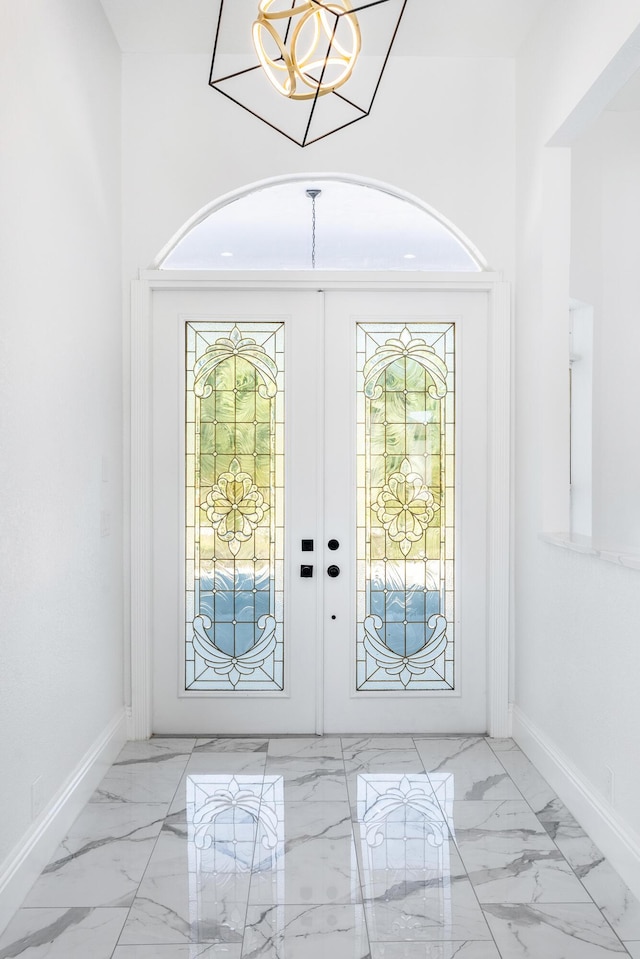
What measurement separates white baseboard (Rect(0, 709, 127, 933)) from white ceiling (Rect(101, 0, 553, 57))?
3182 millimetres

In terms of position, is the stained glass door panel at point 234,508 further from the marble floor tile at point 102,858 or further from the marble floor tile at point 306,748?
the marble floor tile at point 102,858

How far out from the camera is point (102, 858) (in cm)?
256

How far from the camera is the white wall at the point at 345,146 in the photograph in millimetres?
3713

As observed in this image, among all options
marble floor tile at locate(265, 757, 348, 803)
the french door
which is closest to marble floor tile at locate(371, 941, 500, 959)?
marble floor tile at locate(265, 757, 348, 803)

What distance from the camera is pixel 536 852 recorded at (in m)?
2.59

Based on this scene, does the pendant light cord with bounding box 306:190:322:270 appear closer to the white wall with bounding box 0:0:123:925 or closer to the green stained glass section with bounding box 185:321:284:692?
the green stained glass section with bounding box 185:321:284:692

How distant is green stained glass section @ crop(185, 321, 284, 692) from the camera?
378cm

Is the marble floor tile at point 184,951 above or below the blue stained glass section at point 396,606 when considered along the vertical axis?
below

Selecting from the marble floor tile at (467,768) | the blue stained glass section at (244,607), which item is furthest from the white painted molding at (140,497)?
the marble floor tile at (467,768)

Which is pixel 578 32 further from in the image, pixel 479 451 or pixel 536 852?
pixel 536 852

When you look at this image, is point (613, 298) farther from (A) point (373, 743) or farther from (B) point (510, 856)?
(B) point (510, 856)

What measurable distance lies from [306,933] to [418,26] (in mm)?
3619

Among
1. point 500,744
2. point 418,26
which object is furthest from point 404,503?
point 418,26

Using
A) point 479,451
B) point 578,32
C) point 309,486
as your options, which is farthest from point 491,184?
point 309,486
